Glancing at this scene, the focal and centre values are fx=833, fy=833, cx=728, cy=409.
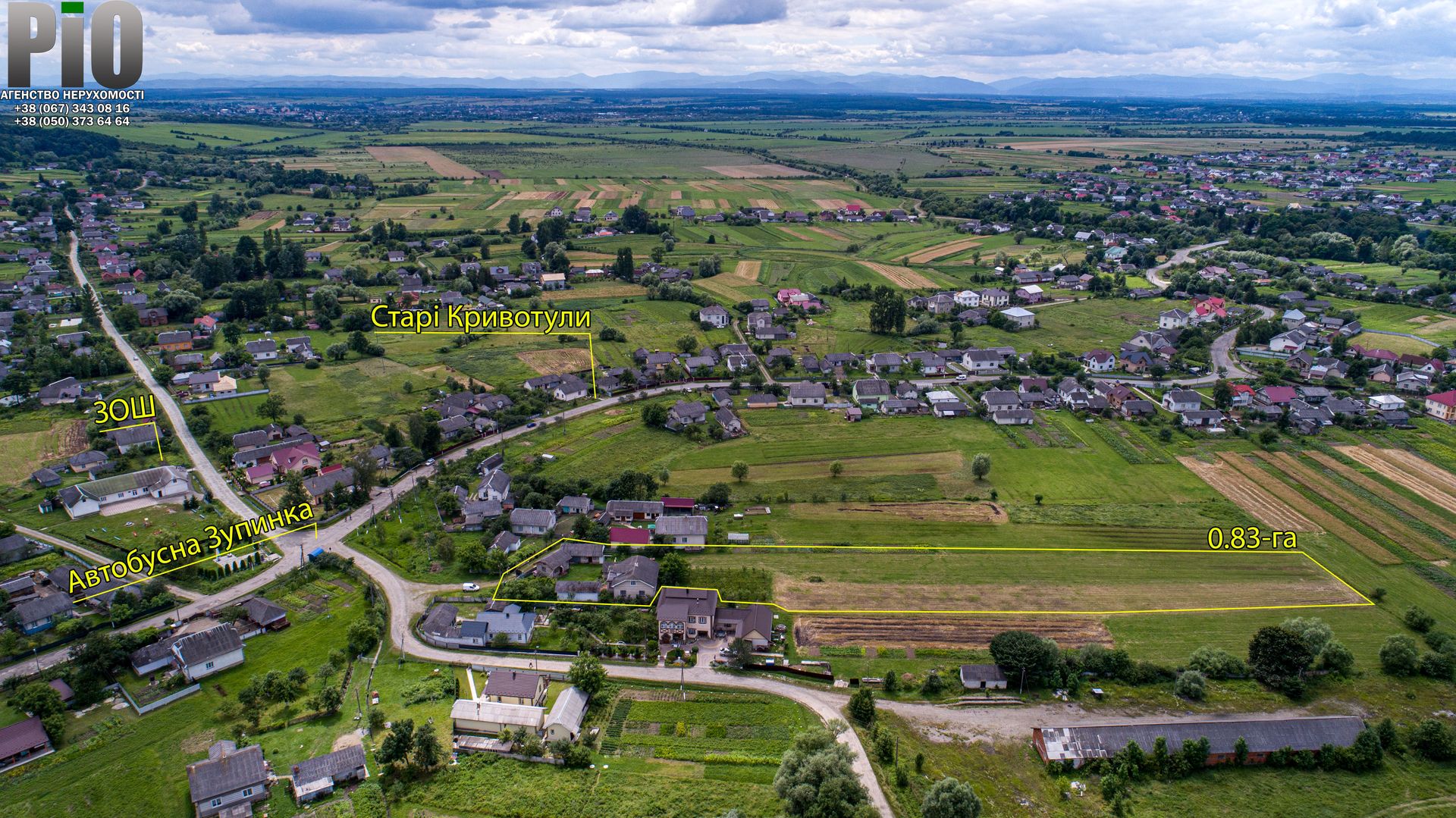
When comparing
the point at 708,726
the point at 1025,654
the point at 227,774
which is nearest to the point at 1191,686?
the point at 1025,654

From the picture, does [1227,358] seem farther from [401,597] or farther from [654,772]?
[401,597]

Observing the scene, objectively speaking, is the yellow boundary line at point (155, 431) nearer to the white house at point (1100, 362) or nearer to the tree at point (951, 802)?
the tree at point (951, 802)

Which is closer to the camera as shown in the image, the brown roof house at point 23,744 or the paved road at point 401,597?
the brown roof house at point 23,744

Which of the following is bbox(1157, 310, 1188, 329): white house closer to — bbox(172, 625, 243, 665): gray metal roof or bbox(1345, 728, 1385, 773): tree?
bbox(1345, 728, 1385, 773): tree

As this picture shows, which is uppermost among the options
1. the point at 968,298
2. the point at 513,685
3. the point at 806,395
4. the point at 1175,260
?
the point at 1175,260

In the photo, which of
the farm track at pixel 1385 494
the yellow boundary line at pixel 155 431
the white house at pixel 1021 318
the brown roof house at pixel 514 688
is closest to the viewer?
the brown roof house at pixel 514 688

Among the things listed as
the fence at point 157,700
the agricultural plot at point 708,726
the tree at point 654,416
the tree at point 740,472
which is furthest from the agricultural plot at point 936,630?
the fence at point 157,700

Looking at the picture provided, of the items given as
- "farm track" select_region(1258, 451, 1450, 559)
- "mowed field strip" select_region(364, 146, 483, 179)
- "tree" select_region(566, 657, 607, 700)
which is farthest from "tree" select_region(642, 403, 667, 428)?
"mowed field strip" select_region(364, 146, 483, 179)
